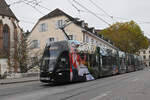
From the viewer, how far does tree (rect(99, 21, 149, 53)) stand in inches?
2072

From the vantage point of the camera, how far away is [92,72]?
18266 millimetres

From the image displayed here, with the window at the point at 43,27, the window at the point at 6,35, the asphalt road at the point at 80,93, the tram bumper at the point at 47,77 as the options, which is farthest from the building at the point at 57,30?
the asphalt road at the point at 80,93

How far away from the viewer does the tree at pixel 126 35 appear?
173ft

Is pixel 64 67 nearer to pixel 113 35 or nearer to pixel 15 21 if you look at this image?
pixel 15 21

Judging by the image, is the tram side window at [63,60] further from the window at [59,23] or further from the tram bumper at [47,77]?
the window at [59,23]

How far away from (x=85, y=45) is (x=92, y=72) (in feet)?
7.82

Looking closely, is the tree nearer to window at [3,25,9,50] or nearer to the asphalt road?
window at [3,25,9,50]

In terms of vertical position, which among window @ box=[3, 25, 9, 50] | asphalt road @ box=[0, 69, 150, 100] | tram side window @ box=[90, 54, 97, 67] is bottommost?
asphalt road @ box=[0, 69, 150, 100]

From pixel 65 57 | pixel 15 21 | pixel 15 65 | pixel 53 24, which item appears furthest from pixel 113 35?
pixel 65 57

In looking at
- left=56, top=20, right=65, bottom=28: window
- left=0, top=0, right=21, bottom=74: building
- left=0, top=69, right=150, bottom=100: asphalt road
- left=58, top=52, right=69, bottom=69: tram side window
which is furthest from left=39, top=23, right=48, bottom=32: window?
left=0, top=69, right=150, bottom=100: asphalt road

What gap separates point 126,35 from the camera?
52.7 metres

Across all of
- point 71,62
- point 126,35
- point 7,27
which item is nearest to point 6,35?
point 7,27

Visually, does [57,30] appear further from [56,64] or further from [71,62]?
[56,64]

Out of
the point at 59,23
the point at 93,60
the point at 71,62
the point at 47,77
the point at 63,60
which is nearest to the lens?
the point at 47,77
